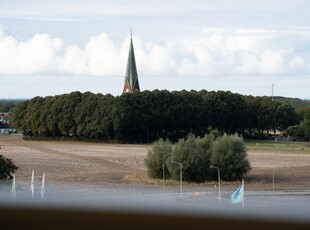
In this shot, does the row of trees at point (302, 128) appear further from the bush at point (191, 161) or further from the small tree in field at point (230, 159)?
the bush at point (191, 161)

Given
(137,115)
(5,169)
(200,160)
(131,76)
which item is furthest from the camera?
(131,76)

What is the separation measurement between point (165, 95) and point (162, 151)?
52749 millimetres

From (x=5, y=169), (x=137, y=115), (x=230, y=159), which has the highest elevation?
(x=137, y=115)

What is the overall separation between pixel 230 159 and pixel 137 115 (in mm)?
48009

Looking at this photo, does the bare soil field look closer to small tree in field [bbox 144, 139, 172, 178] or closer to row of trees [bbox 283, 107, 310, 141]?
small tree in field [bbox 144, 139, 172, 178]

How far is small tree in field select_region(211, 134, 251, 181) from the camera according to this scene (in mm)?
44938

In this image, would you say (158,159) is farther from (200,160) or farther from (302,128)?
(302,128)

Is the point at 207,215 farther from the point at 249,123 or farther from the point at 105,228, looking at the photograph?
the point at 249,123

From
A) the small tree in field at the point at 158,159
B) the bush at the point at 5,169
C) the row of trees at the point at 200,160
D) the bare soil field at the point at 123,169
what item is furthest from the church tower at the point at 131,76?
the bush at the point at 5,169

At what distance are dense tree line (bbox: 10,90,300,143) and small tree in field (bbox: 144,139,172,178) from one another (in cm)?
4403

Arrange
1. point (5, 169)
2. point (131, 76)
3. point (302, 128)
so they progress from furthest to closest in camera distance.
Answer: point (131, 76) < point (302, 128) < point (5, 169)

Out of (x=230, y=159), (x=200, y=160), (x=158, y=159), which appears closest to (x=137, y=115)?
(x=158, y=159)

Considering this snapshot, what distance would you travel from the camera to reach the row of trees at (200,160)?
44375 mm

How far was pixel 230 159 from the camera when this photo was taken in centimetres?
4516
